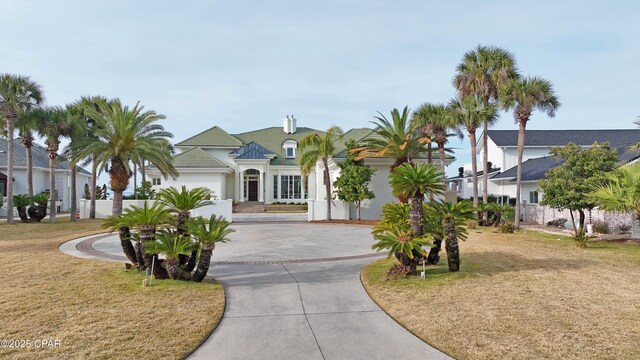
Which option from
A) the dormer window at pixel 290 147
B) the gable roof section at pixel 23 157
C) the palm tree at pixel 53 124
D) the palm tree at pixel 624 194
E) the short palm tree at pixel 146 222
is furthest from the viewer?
the dormer window at pixel 290 147

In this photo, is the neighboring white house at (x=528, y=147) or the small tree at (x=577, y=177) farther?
the neighboring white house at (x=528, y=147)

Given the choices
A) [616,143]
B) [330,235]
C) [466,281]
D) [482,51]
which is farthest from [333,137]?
[616,143]

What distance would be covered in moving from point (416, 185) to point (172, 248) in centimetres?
574

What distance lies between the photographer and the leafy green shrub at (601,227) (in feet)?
66.4

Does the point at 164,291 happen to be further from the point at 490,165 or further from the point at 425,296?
the point at 490,165

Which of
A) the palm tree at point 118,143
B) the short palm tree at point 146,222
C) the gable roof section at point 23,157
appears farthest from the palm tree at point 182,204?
the gable roof section at point 23,157

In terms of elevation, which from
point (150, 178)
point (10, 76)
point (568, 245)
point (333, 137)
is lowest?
point (568, 245)

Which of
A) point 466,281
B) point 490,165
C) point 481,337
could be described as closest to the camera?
point 481,337

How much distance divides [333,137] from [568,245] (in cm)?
1477

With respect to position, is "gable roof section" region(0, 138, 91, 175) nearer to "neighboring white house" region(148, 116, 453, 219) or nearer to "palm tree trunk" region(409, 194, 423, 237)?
"neighboring white house" region(148, 116, 453, 219)

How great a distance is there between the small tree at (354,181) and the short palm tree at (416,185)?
49.4 ft

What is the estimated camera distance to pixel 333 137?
1002 inches

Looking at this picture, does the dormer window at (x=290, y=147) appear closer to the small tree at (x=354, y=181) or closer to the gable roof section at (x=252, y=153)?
the gable roof section at (x=252, y=153)

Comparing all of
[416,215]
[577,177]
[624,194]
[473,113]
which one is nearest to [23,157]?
[473,113]
